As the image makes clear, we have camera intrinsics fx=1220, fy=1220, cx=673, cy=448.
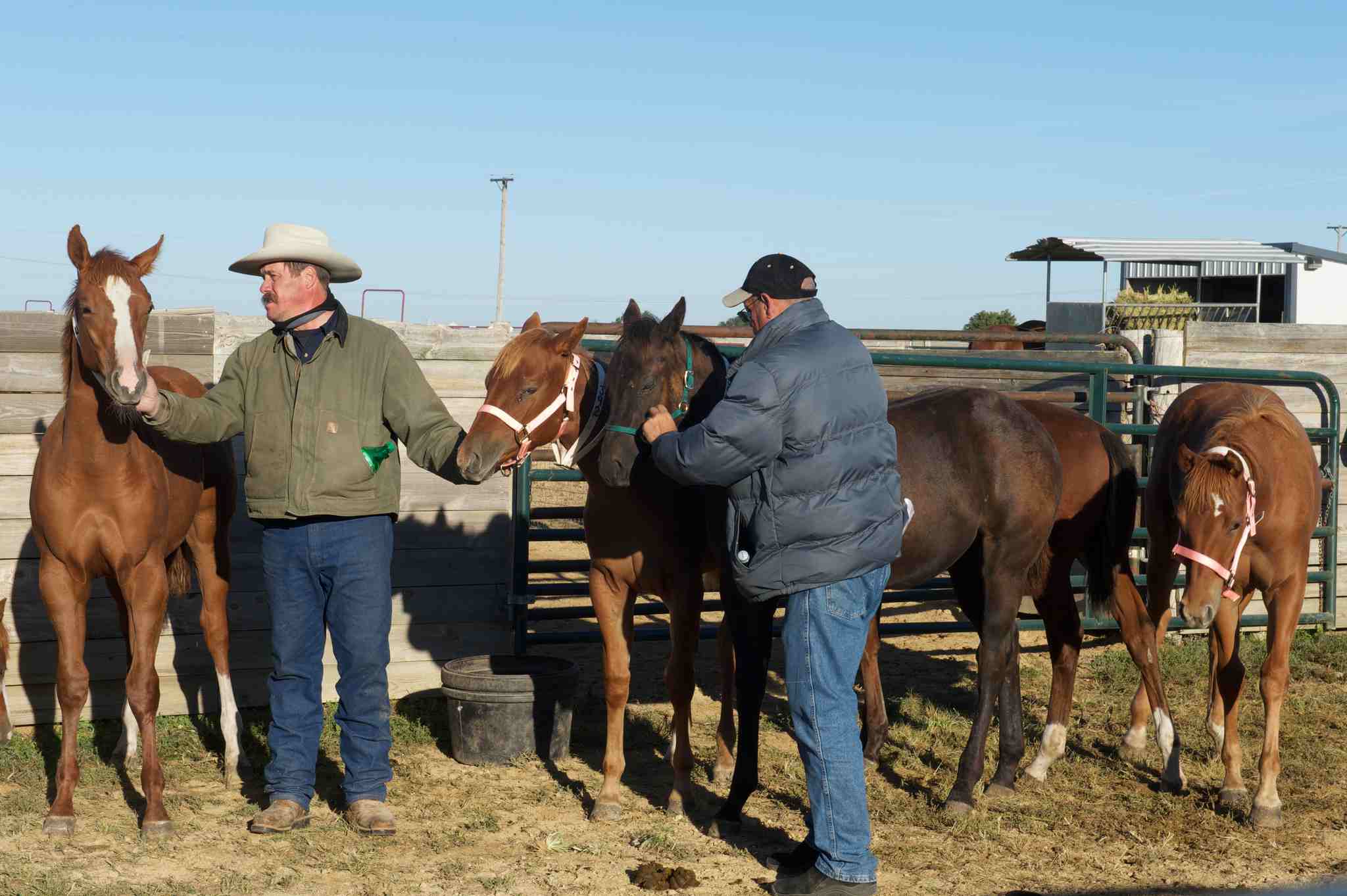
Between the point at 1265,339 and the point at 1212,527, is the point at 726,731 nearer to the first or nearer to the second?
the point at 1212,527

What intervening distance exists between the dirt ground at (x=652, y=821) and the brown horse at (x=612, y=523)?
37 centimetres

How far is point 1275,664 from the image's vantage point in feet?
16.2

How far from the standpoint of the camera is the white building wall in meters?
30.5

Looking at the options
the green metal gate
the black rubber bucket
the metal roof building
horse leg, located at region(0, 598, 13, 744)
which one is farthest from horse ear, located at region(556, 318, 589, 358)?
Result: the metal roof building

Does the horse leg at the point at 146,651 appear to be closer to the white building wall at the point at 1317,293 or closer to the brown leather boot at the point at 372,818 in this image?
the brown leather boot at the point at 372,818

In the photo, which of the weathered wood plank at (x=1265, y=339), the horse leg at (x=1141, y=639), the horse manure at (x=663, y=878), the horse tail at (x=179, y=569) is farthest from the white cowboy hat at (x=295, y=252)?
the weathered wood plank at (x=1265, y=339)

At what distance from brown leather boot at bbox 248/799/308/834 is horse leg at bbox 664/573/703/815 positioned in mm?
1394

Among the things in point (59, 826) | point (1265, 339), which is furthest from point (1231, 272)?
point (59, 826)

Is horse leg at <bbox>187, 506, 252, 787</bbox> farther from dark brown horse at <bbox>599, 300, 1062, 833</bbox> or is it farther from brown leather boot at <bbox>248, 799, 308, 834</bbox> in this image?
dark brown horse at <bbox>599, 300, 1062, 833</bbox>

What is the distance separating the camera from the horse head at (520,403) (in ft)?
14.3

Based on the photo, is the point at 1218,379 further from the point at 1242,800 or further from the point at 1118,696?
the point at 1242,800

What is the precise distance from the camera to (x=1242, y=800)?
16.0ft

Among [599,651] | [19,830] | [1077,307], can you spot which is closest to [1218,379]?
[599,651]

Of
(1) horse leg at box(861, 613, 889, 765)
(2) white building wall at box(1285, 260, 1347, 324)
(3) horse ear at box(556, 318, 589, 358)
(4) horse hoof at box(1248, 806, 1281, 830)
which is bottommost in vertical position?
(4) horse hoof at box(1248, 806, 1281, 830)
